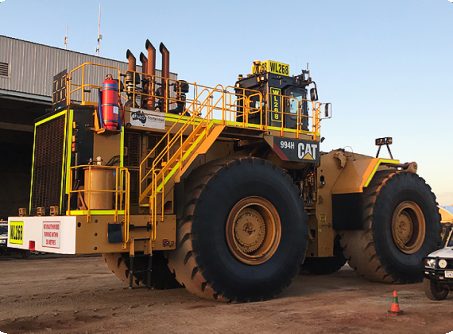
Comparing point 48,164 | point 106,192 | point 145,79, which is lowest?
point 106,192

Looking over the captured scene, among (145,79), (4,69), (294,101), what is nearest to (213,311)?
→ (145,79)

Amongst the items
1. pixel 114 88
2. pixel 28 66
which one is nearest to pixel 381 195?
pixel 114 88

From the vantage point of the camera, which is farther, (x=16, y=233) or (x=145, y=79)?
(x=145, y=79)

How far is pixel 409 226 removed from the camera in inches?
448

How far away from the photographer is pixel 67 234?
722 centimetres

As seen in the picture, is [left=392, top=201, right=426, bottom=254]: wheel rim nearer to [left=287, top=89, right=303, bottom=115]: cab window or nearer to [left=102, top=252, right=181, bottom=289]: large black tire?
[left=287, top=89, right=303, bottom=115]: cab window

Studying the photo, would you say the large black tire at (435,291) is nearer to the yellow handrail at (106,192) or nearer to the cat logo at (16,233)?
the yellow handrail at (106,192)

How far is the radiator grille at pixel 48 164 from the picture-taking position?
814 cm

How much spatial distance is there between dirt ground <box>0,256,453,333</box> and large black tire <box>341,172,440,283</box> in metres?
0.43

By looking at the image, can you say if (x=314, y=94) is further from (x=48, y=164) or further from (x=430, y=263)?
(x=48, y=164)

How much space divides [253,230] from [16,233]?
4123mm

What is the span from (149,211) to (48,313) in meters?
2.20

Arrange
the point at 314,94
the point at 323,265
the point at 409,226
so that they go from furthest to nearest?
1. the point at 323,265
2. the point at 409,226
3. the point at 314,94

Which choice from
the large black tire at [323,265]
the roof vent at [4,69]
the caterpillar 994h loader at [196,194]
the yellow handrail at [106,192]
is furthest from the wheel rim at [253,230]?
the roof vent at [4,69]
